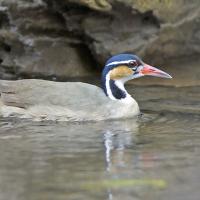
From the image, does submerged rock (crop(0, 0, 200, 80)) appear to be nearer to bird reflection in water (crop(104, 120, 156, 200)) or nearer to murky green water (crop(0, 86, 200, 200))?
murky green water (crop(0, 86, 200, 200))

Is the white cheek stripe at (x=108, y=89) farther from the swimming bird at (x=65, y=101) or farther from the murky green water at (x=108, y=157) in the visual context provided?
the murky green water at (x=108, y=157)

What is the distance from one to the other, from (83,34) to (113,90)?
7.75 ft

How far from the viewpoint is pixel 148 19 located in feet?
41.1

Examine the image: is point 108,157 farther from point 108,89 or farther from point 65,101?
point 108,89

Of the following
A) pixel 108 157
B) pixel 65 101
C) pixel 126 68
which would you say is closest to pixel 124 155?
pixel 108 157

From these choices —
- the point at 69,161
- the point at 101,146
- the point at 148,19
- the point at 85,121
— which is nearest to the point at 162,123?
the point at 85,121

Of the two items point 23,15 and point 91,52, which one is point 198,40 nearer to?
point 91,52

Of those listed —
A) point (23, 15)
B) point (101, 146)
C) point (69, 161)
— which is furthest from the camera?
point (23, 15)

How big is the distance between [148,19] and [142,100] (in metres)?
2.04

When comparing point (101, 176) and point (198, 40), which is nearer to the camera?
point (101, 176)

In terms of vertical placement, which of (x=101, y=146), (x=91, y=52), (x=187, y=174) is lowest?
(x=91, y=52)

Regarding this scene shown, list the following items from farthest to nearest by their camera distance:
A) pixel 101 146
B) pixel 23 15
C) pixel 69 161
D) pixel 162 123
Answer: pixel 23 15, pixel 162 123, pixel 101 146, pixel 69 161

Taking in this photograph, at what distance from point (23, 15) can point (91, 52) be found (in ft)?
4.20

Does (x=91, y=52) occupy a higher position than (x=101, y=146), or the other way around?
(x=101, y=146)
